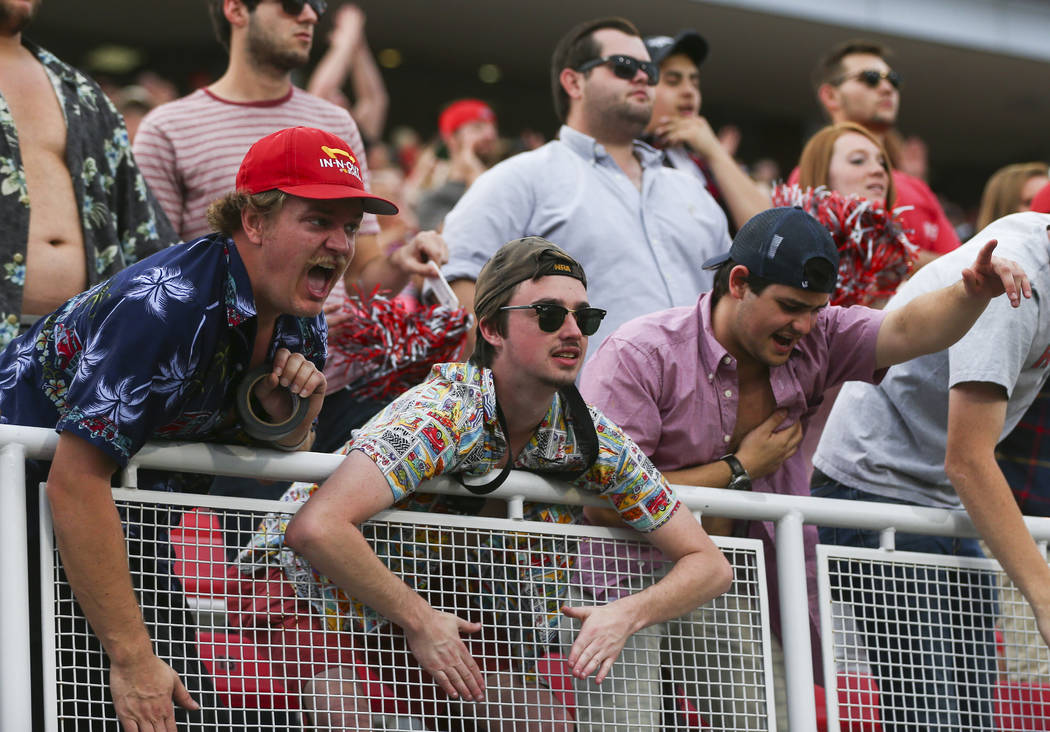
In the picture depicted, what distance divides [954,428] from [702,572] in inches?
34.7

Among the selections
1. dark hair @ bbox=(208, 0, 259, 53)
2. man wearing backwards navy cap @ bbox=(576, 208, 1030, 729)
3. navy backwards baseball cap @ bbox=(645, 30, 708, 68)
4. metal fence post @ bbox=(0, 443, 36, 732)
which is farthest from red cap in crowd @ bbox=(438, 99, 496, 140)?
metal fence post @ bbox=(0, 443, 36, 732)

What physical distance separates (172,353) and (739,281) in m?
1.68

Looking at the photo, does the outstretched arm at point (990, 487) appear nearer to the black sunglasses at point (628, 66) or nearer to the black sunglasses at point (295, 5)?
the black sunglasses at point (628, 66)

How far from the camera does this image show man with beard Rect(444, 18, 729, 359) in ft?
15.6

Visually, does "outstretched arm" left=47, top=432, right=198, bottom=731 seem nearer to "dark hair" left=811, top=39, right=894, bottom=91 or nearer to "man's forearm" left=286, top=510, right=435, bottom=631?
"man's forearm" left=286, top=510, right=435, bottom=631

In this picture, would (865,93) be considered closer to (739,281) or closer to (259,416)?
(739,281)

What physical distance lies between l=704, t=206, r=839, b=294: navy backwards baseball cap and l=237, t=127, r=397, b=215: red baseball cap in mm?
1210

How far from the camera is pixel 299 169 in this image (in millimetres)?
3004

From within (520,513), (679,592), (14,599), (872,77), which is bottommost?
(14,599)

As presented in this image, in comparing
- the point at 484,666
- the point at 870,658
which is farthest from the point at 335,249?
the point at 870,658

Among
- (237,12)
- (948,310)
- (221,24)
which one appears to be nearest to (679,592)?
(948,310)

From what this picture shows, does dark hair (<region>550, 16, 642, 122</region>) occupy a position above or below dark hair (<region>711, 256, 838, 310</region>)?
above

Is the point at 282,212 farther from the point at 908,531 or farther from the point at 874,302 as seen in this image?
the point at 874,302

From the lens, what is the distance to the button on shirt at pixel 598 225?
4.73m
